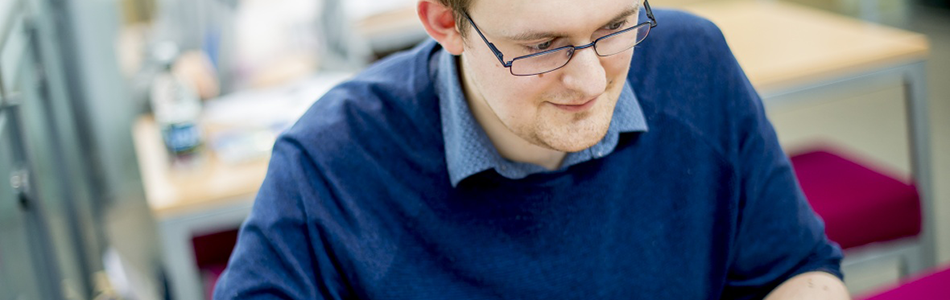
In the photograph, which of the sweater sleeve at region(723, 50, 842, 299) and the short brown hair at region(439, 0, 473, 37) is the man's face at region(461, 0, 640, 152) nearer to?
the short brown hair at region(439, 0, 473, 37)

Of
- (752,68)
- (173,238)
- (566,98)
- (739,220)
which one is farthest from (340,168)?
(752,68)

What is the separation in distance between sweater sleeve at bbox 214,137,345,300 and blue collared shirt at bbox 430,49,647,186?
0.52 ft

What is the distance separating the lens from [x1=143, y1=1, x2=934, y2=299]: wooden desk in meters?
1.96

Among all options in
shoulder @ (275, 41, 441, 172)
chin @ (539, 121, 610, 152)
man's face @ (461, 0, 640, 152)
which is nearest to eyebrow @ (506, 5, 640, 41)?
man's face @ (461, 0, 640, 152)

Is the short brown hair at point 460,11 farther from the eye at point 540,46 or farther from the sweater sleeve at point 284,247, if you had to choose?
the sweater sleeve at point 284,247

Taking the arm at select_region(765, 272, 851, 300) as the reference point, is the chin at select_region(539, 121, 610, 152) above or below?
above

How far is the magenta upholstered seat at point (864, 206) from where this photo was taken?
2090 millimetres

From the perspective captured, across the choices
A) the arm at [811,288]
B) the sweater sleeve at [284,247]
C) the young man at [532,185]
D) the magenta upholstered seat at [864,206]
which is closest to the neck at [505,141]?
the young man at [532,185]

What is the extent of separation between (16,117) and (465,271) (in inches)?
37.6

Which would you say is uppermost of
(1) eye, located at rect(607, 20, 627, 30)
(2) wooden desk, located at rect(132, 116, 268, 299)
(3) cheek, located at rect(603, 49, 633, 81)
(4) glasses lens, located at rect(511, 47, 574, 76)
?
(1) eye, located at rect(607, 20, 627, 30)

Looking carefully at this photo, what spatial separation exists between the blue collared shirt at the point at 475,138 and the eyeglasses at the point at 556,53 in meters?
0.14

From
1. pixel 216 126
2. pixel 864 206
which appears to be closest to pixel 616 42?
pixel 864 206

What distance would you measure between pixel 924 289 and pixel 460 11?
2.05 ft

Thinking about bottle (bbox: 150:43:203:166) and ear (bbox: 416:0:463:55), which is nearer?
ear (bbox: 416:0:463:55)
